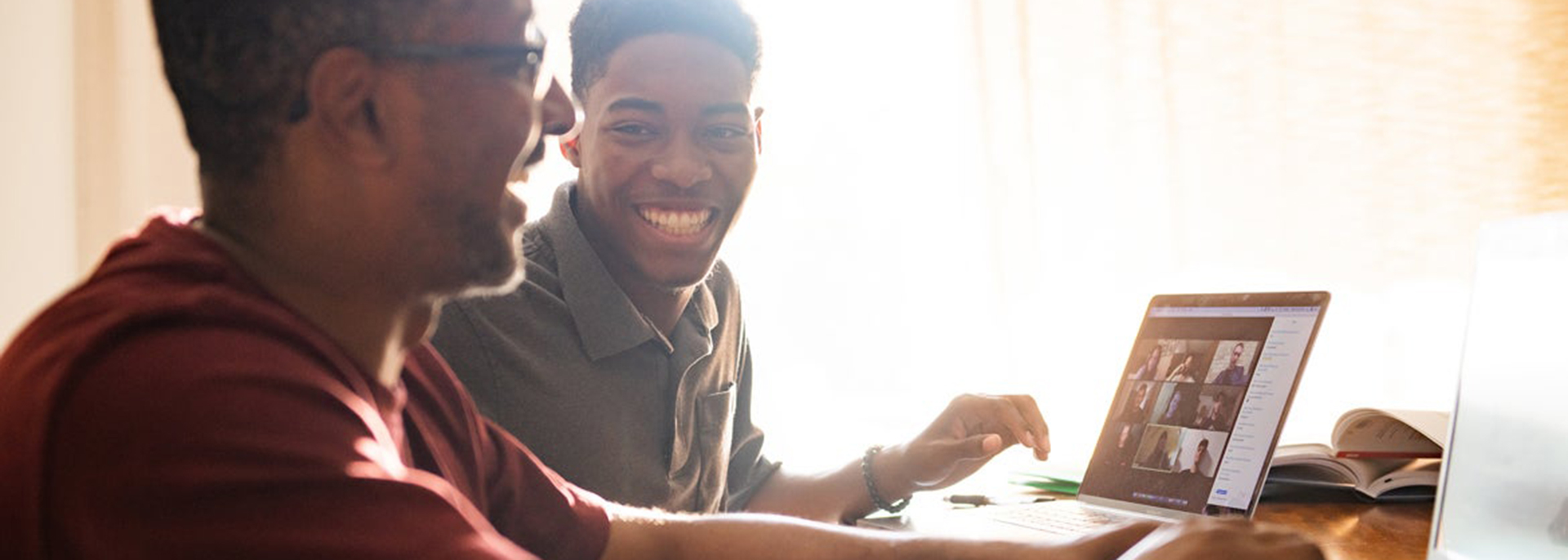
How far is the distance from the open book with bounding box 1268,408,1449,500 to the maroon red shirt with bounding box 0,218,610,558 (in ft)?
4.06

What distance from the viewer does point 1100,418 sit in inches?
114

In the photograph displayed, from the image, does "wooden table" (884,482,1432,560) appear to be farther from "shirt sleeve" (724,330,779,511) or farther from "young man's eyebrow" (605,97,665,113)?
"young man's eyebrow" (605,97,665,113)

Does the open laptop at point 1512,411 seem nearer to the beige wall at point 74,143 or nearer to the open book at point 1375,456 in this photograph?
the open book at point 1375,456

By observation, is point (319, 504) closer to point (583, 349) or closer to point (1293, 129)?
point (583, 349)

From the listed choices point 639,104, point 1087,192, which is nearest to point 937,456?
point 639,104

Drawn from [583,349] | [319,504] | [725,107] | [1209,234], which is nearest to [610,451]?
[583,349]

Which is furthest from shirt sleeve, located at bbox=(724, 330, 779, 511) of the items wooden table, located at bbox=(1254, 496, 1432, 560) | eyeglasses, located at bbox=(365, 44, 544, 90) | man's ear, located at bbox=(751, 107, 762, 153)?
eyeglasses, located at bbox=(365, 44, 544, 90)

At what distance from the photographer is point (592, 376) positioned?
171 centimetres

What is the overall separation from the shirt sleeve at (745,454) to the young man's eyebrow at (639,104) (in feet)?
1.39

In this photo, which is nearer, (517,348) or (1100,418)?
(517,348)

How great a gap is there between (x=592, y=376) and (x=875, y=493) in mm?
411

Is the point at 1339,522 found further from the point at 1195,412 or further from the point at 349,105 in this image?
the point at 349,105

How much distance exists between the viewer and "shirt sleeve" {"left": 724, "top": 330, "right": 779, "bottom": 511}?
2012 mm

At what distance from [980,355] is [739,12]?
4.00 ft
